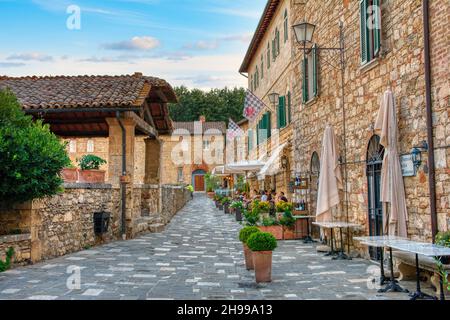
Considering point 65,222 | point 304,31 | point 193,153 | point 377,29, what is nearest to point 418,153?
point 377,29

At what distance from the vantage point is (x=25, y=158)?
835cm

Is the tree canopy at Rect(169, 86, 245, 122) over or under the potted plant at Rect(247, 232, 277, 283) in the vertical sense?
Answer: over

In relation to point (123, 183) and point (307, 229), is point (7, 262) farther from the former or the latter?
point (307, 229)

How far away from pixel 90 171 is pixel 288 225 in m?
5.54

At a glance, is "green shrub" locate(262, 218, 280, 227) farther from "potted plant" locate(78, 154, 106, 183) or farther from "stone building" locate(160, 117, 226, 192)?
"stone building" locate(160, 117, 226, 192)

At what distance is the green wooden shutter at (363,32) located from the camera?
9.27 meters

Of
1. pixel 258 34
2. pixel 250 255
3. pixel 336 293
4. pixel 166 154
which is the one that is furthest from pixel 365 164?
pixel 166 154

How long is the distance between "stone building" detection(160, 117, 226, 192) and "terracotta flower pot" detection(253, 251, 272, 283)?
44.8 m

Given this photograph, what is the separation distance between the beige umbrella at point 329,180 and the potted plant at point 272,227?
109 inches

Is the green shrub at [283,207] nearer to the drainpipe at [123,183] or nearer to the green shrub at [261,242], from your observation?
the drainpipe at [123,183]

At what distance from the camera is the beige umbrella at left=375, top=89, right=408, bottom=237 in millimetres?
7430

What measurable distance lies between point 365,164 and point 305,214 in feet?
14.4

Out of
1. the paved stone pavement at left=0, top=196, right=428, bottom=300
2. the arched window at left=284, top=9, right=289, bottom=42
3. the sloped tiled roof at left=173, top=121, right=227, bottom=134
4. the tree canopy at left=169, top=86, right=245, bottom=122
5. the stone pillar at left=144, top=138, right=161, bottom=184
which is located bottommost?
the paved stone pavement at left=0, top=196, right=428, bottom=300

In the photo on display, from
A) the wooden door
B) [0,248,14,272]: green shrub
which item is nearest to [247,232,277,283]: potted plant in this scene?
[0,248,14,272]: green shrub
